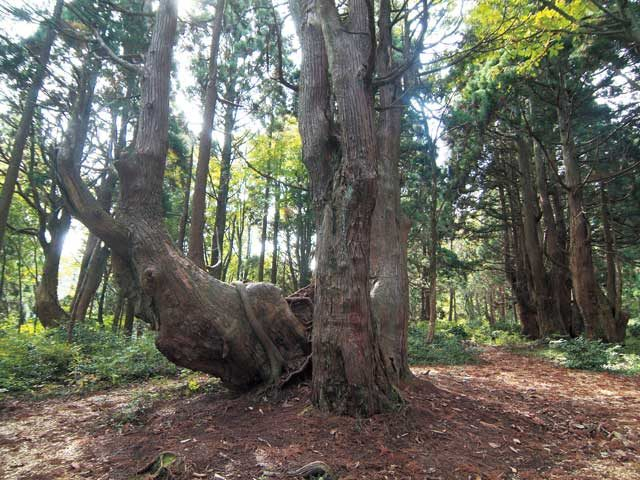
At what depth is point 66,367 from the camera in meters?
6.88

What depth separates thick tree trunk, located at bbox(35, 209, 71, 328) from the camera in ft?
39.2

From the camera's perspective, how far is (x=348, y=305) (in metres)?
3.43

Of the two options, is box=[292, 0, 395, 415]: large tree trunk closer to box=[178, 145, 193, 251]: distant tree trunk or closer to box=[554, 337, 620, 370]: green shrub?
box=[554, 337, 620, 370]: green shrub

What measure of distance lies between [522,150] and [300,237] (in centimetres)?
1011

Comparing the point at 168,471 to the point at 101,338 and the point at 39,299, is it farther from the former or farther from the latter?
the point at 39,299

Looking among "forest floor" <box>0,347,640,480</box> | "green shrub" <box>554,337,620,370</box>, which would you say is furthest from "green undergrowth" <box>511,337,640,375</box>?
"forest floor" <box>0,347,640,480</box>

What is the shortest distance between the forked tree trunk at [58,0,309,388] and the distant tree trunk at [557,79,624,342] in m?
8.45

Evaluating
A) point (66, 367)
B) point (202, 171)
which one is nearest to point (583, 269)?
point (202, 171)

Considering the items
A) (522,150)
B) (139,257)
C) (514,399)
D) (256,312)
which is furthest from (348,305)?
(522,150)

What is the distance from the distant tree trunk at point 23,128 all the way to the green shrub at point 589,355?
12.5 m

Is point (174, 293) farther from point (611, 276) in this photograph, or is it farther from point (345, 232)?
point (611, 276)

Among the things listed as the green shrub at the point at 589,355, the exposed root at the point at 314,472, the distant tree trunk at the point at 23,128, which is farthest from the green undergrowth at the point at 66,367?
the green shrub at the point at 589,355

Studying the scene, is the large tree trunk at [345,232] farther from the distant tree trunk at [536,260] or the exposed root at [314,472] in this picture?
the distant tree trunk at [536,260]

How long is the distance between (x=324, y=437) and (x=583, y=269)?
30.4 feet
